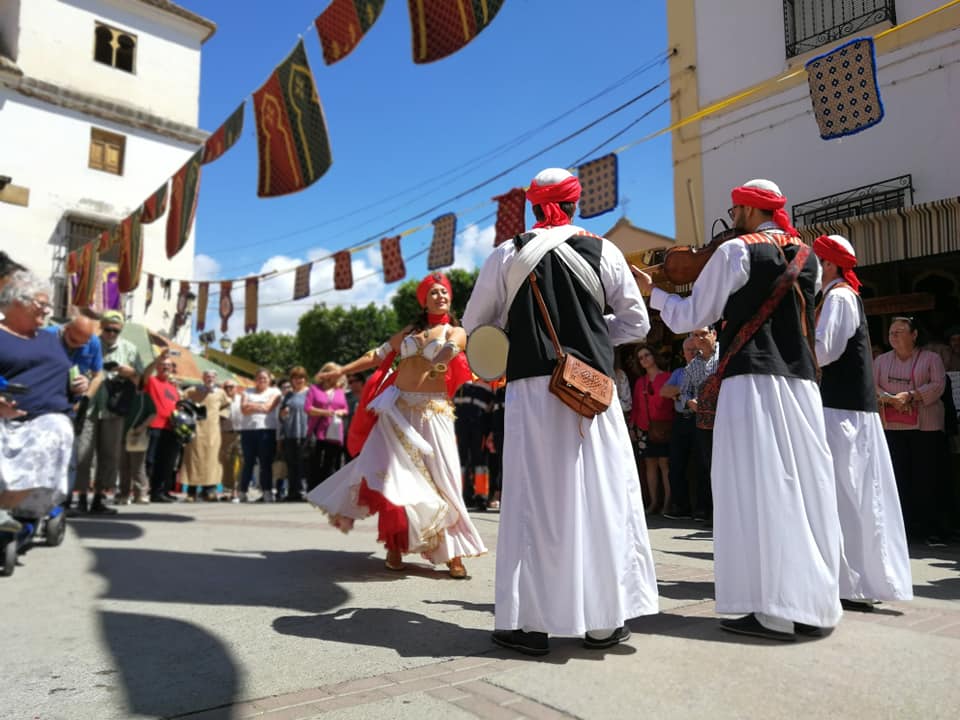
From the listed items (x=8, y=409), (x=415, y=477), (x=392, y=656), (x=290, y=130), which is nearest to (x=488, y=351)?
(x=392, y=656)

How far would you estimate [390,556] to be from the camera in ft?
16.2

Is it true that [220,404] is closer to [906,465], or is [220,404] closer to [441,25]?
[441,25]

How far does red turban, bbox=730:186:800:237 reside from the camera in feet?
11.4

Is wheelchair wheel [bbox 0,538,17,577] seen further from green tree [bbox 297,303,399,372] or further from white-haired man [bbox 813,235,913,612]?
green tree [bbox 297,303,399,372]

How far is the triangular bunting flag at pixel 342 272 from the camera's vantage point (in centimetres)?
1593

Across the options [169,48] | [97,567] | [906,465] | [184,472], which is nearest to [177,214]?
[184,472]

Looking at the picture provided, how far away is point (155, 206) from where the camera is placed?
13984 millimetres

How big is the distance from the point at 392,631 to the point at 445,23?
192 inches

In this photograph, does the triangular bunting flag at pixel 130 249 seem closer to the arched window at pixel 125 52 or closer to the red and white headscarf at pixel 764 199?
the arched window at pixel 125 52

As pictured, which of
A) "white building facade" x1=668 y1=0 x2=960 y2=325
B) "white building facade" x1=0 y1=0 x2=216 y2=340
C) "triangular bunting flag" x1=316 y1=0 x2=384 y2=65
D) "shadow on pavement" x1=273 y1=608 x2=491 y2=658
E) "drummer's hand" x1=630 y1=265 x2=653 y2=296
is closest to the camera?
"shadow on pavement" x1=273 y1=608 x2=491 y2=658

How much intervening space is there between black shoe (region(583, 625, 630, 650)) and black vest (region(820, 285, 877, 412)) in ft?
6.15

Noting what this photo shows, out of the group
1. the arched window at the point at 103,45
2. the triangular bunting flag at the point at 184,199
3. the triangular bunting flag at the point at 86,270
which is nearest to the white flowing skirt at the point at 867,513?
the triangular bunting flag at the point at 184,199

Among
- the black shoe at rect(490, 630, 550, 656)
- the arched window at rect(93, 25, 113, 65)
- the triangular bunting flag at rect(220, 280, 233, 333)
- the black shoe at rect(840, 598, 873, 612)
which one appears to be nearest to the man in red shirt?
the black shoe at rect(490, 630, 550, 656)

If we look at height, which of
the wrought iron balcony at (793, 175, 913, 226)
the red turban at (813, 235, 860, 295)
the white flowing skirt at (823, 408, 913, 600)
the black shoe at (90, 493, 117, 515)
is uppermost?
the wrought iron balcony at (793, 175, 913, 226)
